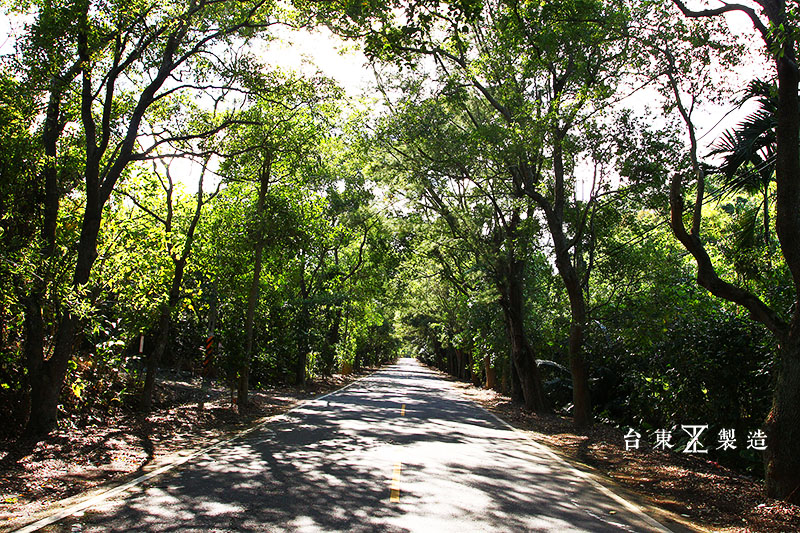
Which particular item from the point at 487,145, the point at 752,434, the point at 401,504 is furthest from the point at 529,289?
the point at 401,504

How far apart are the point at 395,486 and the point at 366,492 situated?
50cm

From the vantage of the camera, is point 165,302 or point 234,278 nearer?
point 165,302

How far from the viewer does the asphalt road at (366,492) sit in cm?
606

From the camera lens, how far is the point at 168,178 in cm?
1678

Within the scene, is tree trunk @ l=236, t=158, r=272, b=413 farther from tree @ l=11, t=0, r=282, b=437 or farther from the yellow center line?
the yellow center line

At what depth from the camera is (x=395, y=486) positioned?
7770 millimetres

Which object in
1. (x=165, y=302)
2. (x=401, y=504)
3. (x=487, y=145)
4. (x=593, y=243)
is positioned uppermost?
(x=487, y=145)

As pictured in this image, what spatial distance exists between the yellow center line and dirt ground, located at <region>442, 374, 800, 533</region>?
3425mm

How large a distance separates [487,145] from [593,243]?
4.50m

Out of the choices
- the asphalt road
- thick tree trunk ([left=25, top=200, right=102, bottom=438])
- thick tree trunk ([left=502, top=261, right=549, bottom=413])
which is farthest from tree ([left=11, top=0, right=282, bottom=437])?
thick tree trunk ([left=502, top=261, right=549, bottom=413])

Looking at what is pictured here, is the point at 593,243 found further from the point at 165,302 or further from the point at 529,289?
the point at 165,302

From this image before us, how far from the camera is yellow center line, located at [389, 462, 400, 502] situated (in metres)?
7.09

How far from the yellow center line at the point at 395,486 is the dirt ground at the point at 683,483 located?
343 cm

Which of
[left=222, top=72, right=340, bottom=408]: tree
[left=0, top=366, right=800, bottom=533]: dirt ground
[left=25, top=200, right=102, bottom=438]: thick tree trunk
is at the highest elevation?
[left=222, top=72, right=340, bottom=408]: tree
